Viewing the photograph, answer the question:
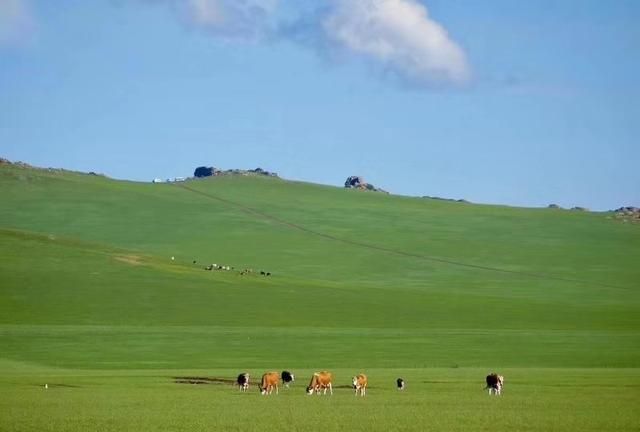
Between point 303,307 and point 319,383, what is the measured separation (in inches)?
988

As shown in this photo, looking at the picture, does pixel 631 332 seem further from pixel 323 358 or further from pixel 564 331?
pixel 323 358

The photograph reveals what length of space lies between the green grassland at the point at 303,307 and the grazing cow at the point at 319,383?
66 cm

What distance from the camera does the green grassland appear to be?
25938 millimetres

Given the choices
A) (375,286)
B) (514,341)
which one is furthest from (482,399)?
(375,286)

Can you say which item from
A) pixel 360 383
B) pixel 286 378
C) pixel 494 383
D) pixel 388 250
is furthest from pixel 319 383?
pixel 388 250

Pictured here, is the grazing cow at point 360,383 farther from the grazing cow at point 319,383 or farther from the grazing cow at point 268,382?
the grazing cow at point 268,382

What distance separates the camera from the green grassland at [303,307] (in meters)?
25.9

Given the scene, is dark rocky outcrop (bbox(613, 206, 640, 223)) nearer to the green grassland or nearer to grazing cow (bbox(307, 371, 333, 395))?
the green grassland

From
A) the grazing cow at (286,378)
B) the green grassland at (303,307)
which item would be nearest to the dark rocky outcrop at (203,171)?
the green grassland at (303,307)

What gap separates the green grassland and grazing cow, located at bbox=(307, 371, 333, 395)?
2.17 feet

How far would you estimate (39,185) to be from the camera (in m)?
89.5

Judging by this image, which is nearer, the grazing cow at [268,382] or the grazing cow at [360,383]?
the grazing cow at [360,383]

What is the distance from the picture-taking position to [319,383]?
30234mm

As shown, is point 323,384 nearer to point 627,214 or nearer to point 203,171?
point 627,214
